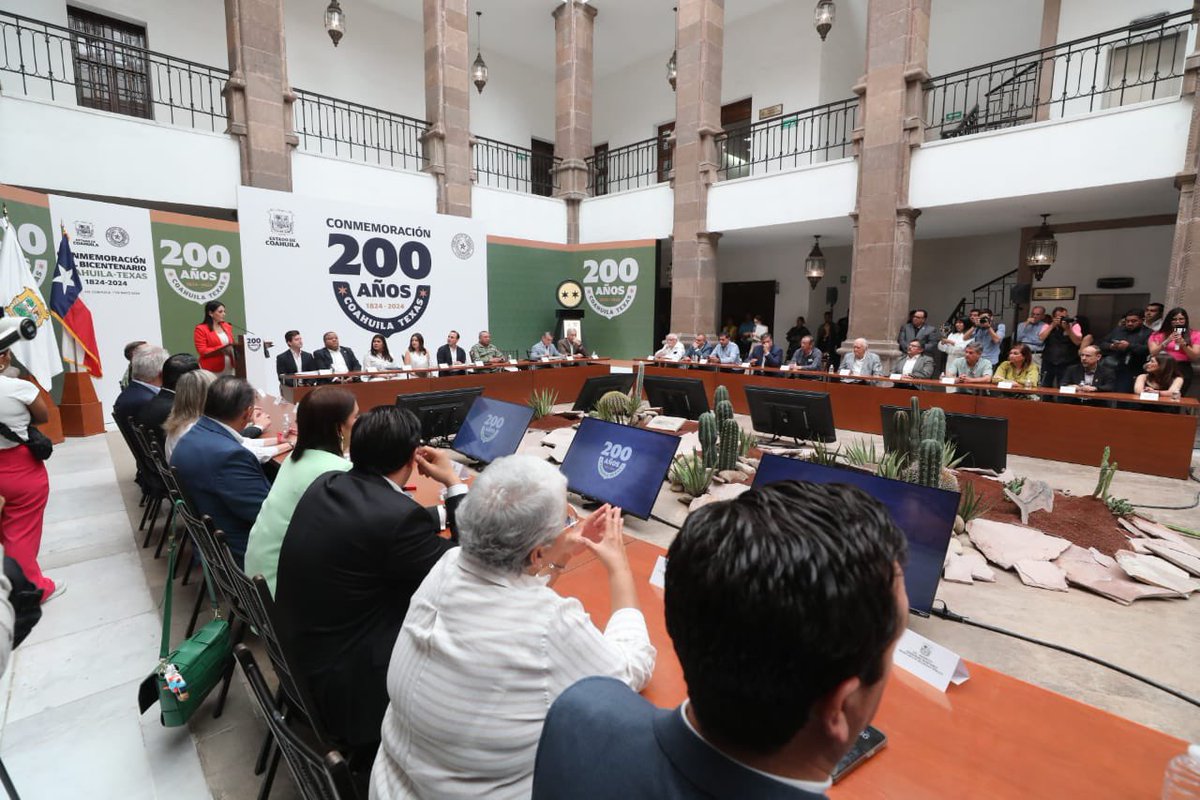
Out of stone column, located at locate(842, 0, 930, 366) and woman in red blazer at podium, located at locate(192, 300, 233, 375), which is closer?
woman in red blazer at podium, located at locate(192, 300, 233, 375)

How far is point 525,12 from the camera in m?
11.7

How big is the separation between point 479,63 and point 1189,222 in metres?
10.5

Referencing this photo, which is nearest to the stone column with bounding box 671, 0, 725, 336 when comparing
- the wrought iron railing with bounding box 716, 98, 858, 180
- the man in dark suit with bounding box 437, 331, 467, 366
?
the wrought iron railing with bounding box 716, 98, 858, 180

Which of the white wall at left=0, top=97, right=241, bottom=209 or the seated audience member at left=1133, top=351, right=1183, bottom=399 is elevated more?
the white wall at left=0, top=97, right=241, bottom=209

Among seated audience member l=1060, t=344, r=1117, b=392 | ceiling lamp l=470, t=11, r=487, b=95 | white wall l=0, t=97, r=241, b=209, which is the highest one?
ceiling lamp l=470, t=11, r=487, b=95

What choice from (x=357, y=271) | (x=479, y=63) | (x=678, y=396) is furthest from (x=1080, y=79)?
(x=357, y=271)

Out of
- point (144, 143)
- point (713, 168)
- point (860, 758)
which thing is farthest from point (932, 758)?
point (713, 168)

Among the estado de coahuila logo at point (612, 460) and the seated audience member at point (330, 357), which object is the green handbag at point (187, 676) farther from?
the seated audience member at point (330, 357)

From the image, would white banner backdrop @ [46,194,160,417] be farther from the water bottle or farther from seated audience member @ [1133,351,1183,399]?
seated audience member @ [1133,351,1183,399]

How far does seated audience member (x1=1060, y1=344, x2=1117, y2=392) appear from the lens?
5.80 m

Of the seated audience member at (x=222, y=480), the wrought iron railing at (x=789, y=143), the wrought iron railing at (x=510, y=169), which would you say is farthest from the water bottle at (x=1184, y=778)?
the wrought iron railing at (x=510, y=169)

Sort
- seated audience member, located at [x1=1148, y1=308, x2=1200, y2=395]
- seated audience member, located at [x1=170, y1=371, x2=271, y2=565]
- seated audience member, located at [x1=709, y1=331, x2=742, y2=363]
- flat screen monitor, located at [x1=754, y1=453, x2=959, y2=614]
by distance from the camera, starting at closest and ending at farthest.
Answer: flat screen monitor, located at [x1=754, y1=453, x2=959, y2=614]
seated audience member, located at [x1=170, y1=371, x2=271, y2=565]
seated audience member, located at [x1=1148, y1=308, x2=1200, y2=395]
seated audience member, located at [x1=709, y1=331, x2=742, y2=363]

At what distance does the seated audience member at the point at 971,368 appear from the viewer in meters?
6.01

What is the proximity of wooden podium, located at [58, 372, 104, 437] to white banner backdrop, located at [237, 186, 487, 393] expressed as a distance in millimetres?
1816
